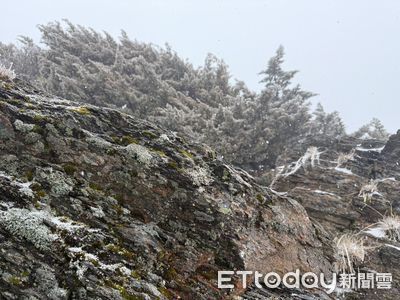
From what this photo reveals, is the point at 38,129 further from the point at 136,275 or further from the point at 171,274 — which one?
the point at 171,274

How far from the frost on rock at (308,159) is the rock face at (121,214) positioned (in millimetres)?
4522

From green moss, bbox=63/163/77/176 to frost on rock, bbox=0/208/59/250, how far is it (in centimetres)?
84

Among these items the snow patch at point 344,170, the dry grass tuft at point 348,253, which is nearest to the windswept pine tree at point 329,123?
the snow patch at point 344,170

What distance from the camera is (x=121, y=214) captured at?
4.83 meters

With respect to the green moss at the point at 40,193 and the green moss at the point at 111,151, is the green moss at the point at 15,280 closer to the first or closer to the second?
the green moss at the point at 40,193

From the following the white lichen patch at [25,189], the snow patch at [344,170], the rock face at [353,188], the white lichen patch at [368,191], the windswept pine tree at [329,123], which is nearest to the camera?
the white lichen patch at [25,189]

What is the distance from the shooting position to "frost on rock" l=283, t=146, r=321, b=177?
1081 centimetres

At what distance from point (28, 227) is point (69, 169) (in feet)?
3.47

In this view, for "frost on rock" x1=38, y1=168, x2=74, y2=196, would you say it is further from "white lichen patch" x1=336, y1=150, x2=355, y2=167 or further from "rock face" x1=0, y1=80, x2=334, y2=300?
"white lichen patch" x1=336, y1=150, x2=355, y2=167

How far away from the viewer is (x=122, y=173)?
5.20 metres

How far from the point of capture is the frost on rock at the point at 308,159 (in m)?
10.8

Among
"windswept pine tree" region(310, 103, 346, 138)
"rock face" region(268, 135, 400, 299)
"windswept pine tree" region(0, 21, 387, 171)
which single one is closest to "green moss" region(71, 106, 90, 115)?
"rock face" region(268, 135, 400, 299)

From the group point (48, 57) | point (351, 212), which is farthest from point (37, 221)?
point (48, 57)

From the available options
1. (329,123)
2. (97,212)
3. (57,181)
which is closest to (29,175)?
(57,181)
